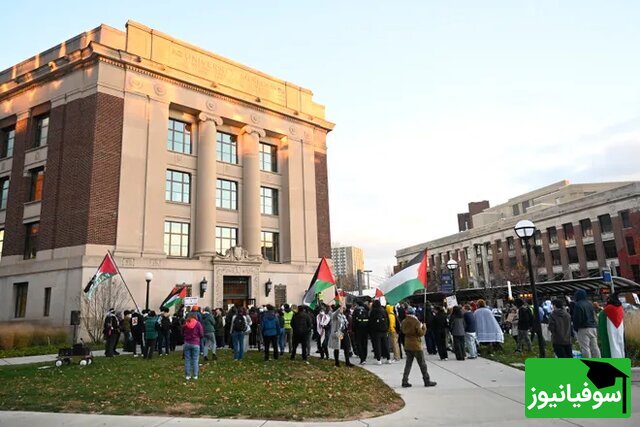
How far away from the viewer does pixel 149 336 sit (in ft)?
57.6

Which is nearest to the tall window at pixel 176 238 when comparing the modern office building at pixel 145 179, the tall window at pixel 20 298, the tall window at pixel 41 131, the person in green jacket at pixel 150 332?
the modern office building at pixel 145 179

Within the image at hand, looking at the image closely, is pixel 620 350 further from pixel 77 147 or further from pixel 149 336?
pixel 77 147

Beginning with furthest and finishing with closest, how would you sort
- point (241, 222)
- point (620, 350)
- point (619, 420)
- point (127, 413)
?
point (241, 222) < point (620, 350) < point (127, 413) < point (619, 420)

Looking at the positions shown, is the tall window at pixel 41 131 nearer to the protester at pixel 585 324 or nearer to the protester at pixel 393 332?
the protester at pixel 393 332

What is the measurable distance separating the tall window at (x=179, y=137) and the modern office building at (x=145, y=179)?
8cm

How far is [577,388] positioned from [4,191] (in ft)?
Result: 122

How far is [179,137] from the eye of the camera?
33.6m

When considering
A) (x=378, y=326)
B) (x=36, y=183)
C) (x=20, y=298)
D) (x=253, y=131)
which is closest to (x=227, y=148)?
(x=253, y=131)

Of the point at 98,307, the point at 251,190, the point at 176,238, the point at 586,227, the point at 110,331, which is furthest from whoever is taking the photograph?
the point at 586,227

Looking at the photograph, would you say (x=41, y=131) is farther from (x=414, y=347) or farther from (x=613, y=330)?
(x=613, y=330)

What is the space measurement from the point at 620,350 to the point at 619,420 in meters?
4.20

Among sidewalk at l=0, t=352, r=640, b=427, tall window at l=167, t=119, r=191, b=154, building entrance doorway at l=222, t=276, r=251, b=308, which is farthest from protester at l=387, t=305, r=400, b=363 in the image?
tall window at l=167, t=119, r=191, b=154

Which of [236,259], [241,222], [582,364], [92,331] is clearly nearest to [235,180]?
[241,222]

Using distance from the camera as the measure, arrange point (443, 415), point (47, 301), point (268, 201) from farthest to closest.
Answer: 1. point (268, 201)
2. point (47, 301)
3. point (443, 415)
